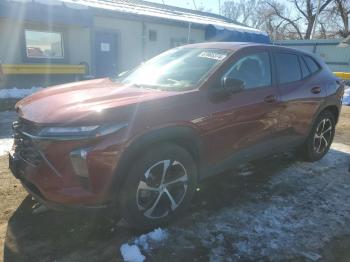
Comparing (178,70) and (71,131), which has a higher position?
(178,70)

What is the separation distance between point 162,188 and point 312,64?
319 cm

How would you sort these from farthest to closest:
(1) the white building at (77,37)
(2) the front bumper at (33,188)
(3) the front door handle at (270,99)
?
(1) the white building at (77,37)
(3) the front door handle at (270,99)
(2) the front bumper at (33,188)

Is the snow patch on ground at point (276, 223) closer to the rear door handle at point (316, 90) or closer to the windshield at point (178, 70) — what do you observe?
the rear door handle at point (316, 90)

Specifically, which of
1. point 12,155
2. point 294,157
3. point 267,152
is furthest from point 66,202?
point 294,157

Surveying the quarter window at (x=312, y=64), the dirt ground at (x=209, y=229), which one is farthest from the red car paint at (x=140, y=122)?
the quarter window at (x=312, y=64)

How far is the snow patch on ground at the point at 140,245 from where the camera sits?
120 inches

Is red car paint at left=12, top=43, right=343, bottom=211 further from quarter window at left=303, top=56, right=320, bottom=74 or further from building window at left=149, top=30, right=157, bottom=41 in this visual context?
building window at left=149, top=30, right=157, bottom=41

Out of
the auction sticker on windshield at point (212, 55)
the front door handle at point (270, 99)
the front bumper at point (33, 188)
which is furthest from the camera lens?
the front door handle at point (270, 99)

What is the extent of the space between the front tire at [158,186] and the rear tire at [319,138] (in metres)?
2.51

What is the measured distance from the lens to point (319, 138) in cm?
558

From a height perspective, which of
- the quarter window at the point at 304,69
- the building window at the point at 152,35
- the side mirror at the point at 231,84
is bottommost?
the side mirror at the point at 231,84

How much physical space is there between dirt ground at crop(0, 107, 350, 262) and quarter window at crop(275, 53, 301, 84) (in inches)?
52.6

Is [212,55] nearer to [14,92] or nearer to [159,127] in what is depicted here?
[159,127]

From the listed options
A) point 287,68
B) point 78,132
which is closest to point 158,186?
point 78,132
